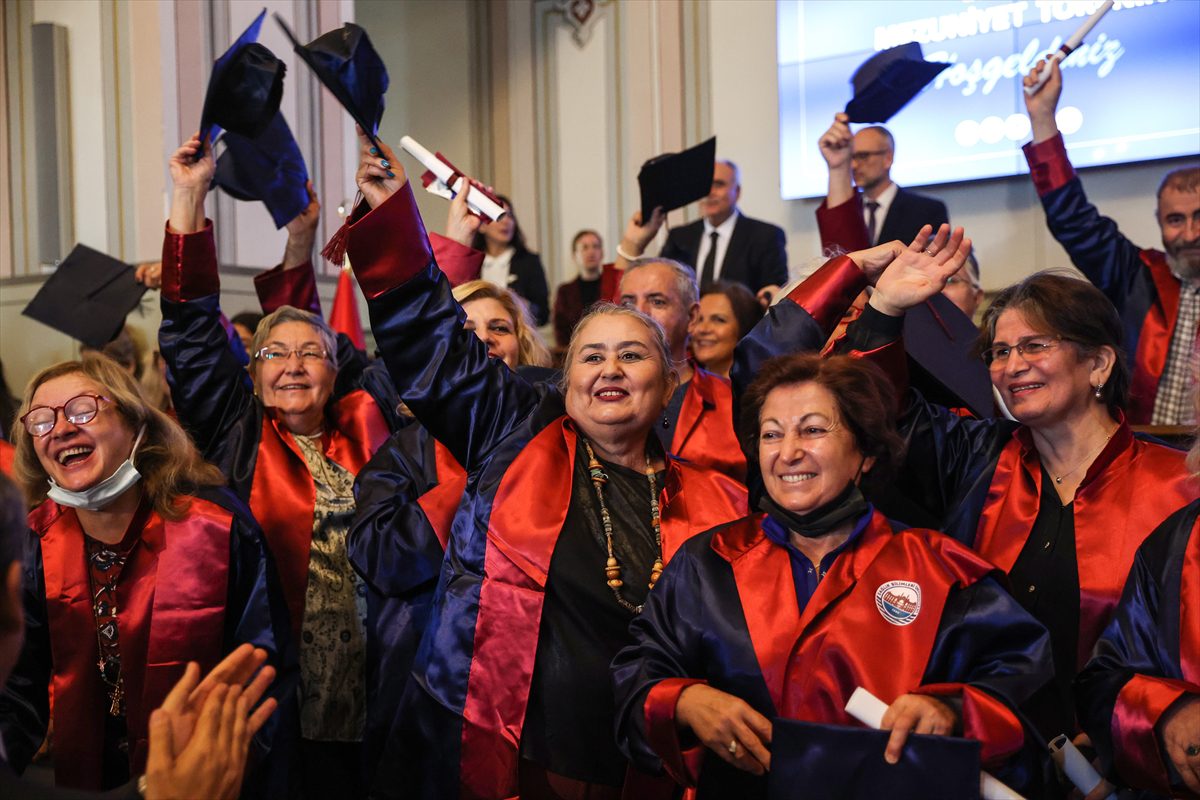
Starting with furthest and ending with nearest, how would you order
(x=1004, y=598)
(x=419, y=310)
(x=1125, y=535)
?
(x=419, y=310), (x=1125, y=535), (x=1004, y=598)

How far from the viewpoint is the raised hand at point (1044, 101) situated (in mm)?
3904

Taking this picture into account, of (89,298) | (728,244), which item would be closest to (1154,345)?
(728,244)

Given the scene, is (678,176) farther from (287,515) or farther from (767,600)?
(767,600)

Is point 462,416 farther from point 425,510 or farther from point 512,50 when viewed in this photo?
point 512,50

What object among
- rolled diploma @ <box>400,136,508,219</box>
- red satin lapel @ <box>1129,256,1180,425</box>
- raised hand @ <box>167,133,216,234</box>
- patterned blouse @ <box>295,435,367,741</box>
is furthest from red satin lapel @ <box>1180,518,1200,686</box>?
raised hand @ <box>167,133,216,234</box>

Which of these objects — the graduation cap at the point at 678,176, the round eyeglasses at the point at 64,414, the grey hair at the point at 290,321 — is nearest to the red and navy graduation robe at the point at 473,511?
the round eyeglasses at the point at 64,414

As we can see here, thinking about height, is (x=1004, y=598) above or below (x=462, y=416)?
below

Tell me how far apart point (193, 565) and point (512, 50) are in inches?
247

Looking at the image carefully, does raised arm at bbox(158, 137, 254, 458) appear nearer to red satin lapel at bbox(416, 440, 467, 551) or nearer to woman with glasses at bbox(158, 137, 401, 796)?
woman with glasses at bbox(158, 137, 401, 796)

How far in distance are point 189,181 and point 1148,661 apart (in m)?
2.49

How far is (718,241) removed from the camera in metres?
6.00

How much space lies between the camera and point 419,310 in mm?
2553

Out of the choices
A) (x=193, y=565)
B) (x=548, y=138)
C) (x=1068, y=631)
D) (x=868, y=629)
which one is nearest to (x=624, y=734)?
(x=868, y=629)

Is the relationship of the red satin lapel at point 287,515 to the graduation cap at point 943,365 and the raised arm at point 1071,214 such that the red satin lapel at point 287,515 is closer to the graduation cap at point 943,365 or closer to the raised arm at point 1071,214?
the graduation cap at point 943,365
